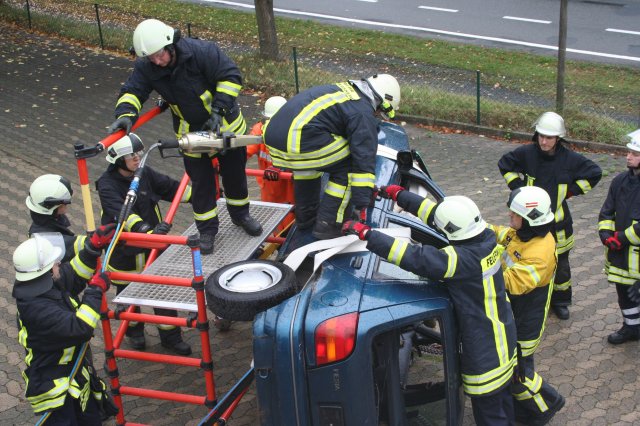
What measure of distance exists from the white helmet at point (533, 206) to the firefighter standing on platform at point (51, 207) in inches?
111

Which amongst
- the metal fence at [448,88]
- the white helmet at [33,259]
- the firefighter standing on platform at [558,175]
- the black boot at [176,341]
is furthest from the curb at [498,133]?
the white helmet at [33,259]

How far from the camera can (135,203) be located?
5727 mm

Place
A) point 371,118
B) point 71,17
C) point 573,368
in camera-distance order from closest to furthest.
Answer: point 371,118 < point 573,368 < point 71,17

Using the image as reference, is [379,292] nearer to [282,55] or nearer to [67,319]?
[67,319]

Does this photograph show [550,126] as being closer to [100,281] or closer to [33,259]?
[100,281]

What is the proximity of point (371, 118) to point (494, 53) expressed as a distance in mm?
10408

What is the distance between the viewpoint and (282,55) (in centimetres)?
1398

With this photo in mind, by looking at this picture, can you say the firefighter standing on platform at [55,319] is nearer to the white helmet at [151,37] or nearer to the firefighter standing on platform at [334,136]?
the white helmet at [151,37]

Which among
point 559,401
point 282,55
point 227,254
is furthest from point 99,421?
point 282,55

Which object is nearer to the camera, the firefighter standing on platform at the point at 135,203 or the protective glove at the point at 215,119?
the protective glove at the point at 215,119

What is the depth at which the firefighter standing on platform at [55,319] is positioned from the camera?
4.29 m

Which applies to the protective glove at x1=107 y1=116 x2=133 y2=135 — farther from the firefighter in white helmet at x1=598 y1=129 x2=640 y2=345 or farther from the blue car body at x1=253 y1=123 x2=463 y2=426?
the firefighter in white helmet at x1=598 y1=129 x2=640 y2=345

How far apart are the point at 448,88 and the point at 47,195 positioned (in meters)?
8.03

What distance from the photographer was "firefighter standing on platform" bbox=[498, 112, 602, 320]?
6.16 m
